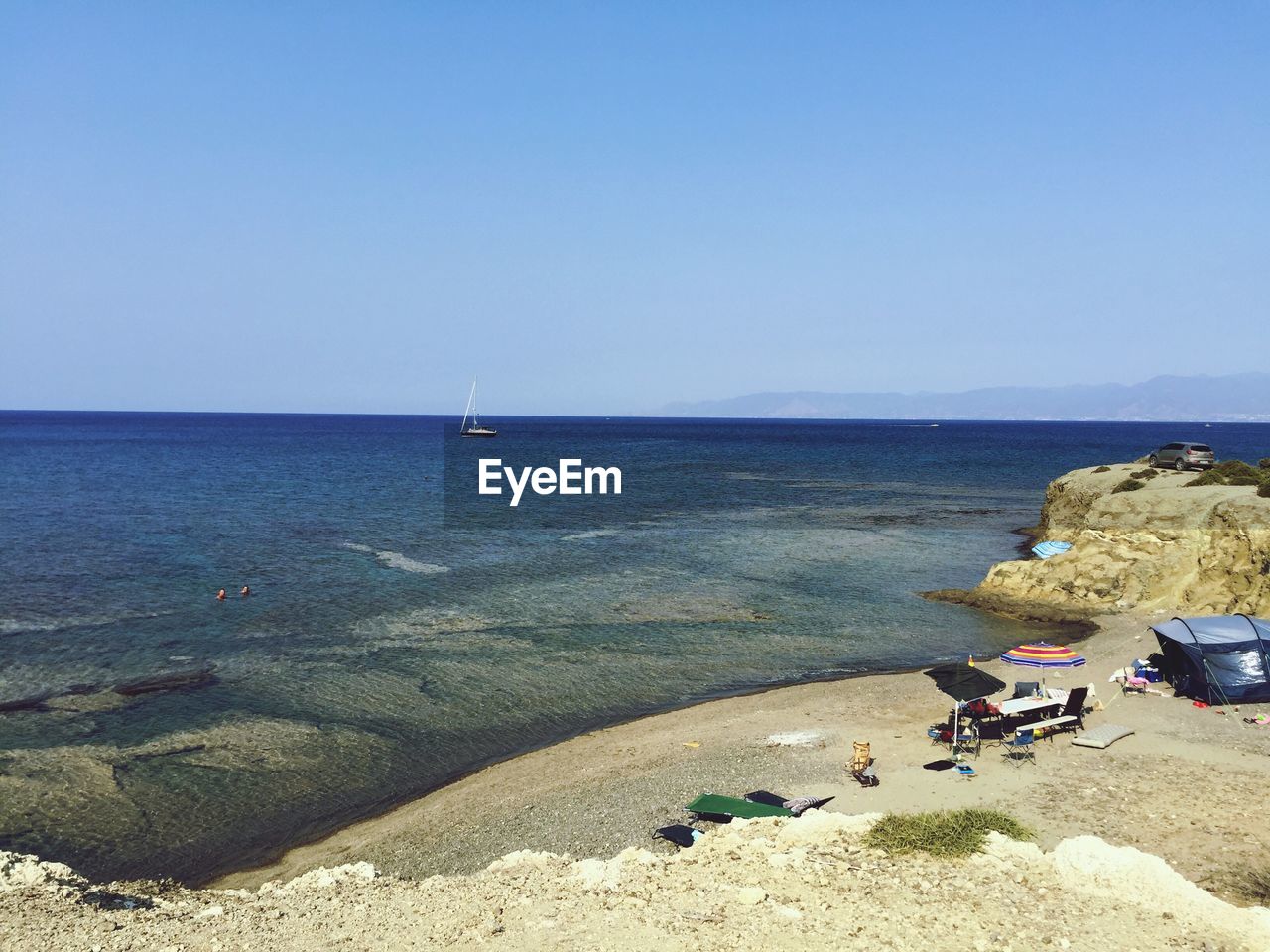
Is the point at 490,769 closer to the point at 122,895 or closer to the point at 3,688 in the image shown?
the point at 122,895

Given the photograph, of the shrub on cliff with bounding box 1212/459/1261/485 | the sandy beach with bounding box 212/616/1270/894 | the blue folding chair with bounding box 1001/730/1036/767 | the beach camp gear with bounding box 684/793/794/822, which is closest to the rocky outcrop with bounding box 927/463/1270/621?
the shrub on cliff with bounding box 1212/459/1261/485

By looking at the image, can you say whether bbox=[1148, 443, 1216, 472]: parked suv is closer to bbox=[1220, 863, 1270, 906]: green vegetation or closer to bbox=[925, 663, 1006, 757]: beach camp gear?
bbox=[925, 663, 1006, 757]: beach camp gear

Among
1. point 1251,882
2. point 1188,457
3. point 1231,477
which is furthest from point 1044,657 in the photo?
point 1188,457

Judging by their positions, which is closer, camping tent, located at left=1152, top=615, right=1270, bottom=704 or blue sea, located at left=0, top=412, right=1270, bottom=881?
blue sea, located at left=0, top=412, right=1270, bottom=881

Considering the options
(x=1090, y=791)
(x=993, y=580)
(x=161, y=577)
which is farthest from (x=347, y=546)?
(x=1090, y=791)

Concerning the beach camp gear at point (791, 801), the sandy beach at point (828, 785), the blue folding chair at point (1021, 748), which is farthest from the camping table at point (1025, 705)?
the beach camp gear at point (791, 801)

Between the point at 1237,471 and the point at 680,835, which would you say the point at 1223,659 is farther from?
the point at 1237,471

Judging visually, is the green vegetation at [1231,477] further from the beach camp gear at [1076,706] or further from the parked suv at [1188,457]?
the beach camp gear at [1076,706]
